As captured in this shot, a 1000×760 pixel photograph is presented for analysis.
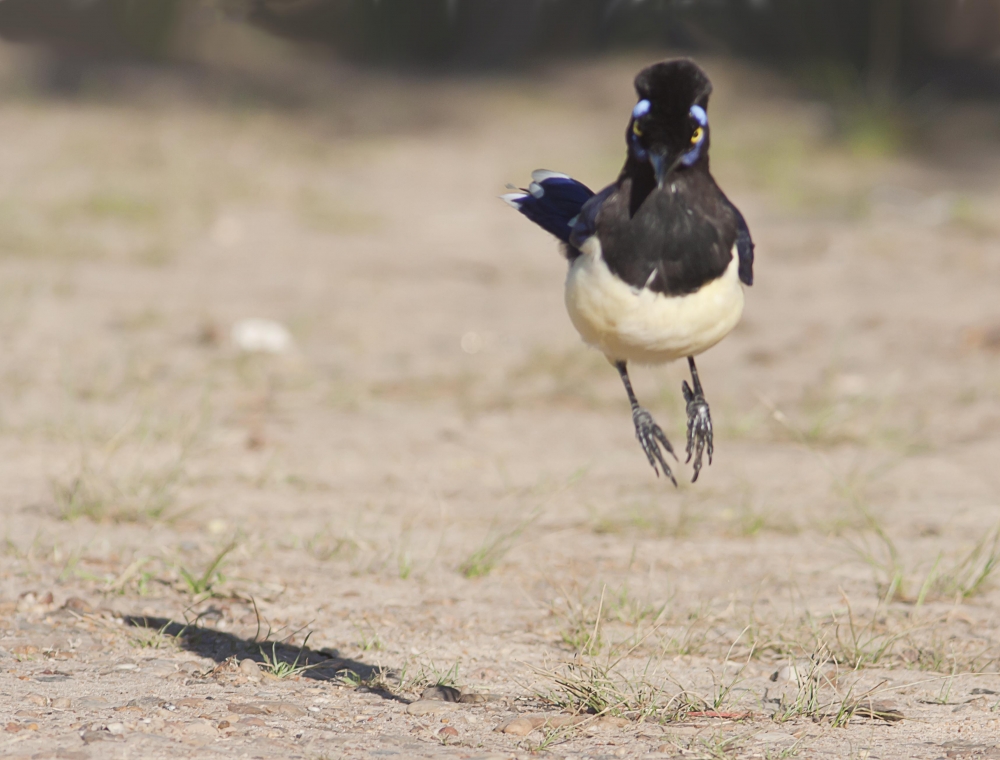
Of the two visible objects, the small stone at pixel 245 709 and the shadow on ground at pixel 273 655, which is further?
the shadow on ground at pixel 273 655

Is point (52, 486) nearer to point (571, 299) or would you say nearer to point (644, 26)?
point (571, 299)

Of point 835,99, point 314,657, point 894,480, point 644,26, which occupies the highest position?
point 644,26

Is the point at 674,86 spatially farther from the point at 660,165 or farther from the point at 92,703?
the point at 92,703

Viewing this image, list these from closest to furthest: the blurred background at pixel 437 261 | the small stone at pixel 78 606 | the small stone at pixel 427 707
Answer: the small stone at pixel 427 707 → the small stone at pixel 78 606 → the blurred background at pixel 437 261

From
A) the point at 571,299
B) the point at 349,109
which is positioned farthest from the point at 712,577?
the point at 349,109

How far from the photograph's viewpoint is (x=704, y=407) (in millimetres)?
2490

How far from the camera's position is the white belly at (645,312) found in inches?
88.0

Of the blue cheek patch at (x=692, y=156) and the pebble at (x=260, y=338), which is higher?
the blue cheek patch at (x=692, y=156)

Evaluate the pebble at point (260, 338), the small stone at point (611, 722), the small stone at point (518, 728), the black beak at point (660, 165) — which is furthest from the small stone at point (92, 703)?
the pebble at point (260, 338)

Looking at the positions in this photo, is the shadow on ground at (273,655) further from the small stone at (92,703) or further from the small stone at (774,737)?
the small stone at (774,737)

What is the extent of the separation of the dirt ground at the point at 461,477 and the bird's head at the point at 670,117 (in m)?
1.05

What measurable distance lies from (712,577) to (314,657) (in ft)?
4.05

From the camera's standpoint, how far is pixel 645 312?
7.33 ft

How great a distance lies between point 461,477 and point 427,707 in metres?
1.87
